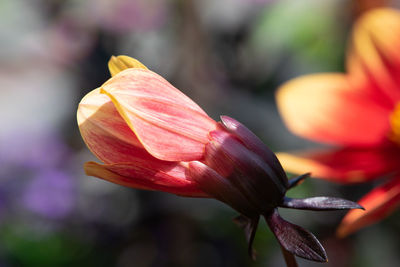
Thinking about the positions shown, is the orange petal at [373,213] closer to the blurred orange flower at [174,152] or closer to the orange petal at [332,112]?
the blurred orange flower at [174,152]

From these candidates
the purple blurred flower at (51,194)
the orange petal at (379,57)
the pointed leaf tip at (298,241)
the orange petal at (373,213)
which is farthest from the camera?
the purple blurred flower at (51,194)

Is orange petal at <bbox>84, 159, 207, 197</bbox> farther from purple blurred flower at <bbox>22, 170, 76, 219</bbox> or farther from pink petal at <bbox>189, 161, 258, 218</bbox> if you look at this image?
purple blurred flower at <bbox>22, 170, 76, 219</bbox>

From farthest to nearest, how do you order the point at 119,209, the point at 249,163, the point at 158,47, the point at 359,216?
the point at 158,47 → the point at 119,209 → the point at 359,216 → the point at 249,163

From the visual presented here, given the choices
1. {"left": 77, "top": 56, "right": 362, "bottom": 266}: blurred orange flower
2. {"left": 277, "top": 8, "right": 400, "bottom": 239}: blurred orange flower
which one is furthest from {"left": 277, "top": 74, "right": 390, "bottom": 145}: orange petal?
{"left": 77, "top": 56, "right": 362, "bottom": 266}: blurred orange flower

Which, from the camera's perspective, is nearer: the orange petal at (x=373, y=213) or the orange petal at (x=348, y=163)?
the orange petal at (x=373, y=213)

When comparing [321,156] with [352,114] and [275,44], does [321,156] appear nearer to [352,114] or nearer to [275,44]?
[352,114]

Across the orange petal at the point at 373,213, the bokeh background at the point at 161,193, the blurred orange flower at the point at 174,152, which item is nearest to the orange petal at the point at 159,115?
the blurred orange flower at the point at 174,152

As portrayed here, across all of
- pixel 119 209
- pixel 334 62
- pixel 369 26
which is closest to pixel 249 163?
pixel 369 26
